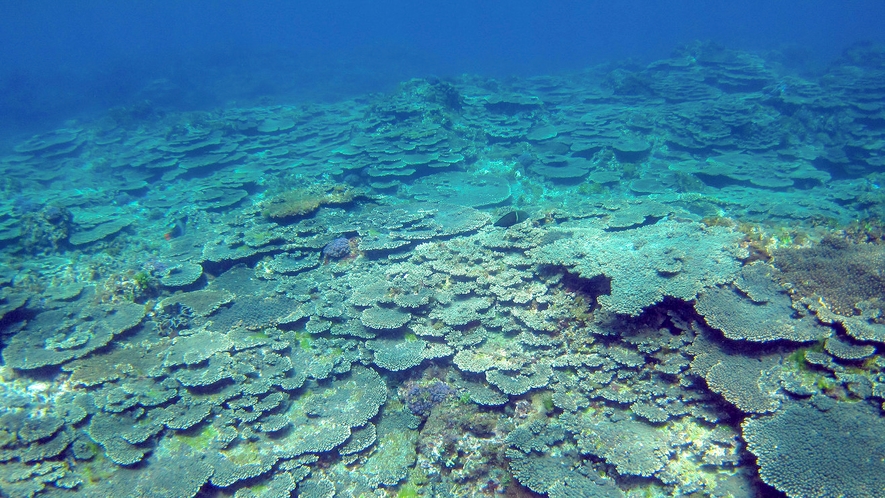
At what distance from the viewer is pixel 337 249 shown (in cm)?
950

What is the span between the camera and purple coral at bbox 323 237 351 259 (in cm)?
949

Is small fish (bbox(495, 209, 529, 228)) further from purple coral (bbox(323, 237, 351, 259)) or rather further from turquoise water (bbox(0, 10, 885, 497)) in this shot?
purple coral (bbox(323, 237, 351, 259))

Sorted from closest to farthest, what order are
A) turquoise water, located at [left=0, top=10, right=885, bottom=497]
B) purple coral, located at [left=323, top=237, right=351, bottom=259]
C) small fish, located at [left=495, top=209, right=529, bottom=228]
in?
turquoise water, located at [left=0, top=10, right=885, bottom=497] < small fish, located at [left=495, top=209, right=529, bottom=228] < purple coral, located at [left=323, top=237, right=351, bottom=259]

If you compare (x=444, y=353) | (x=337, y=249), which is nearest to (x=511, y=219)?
(x=444, y=353)

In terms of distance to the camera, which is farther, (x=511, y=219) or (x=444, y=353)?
(x=511, y=219)

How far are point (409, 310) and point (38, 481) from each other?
17.9ft

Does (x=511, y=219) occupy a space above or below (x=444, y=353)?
above

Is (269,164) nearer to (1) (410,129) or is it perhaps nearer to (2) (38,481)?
(1) (410,129)

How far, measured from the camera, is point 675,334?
586cm

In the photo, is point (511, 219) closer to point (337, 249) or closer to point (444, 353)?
point (444, 353)

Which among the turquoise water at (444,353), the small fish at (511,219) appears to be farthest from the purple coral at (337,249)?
the small fish at (511,219)

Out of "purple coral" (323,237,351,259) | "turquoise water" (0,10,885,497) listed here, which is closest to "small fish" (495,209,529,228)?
"turquoise water" (0,10,885,497)

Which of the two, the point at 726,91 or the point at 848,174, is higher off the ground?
the point at 726,91

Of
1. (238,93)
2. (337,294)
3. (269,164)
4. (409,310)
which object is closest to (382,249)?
(337,294)
